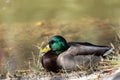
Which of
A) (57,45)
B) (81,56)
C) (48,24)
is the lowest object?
(81,56)

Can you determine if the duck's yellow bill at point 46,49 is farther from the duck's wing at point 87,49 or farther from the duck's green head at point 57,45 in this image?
the duck's wing at point 87,49

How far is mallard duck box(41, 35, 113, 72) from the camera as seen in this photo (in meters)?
4.61

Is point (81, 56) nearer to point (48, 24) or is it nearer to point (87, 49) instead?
point (87, 49)

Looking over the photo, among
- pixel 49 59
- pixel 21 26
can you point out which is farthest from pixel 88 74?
pixel 21 26

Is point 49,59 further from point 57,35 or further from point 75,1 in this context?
point 75,1

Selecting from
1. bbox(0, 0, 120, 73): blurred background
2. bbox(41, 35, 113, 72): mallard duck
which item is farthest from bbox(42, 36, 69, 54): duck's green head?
bbox(0, 0, 120, 73): blurred background

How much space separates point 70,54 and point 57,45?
0.55ft

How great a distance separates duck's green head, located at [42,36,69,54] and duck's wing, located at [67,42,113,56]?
0.20 feet

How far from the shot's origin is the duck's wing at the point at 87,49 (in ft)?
15.2

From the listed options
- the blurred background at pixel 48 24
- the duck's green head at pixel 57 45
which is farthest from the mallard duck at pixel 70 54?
the blurred background at pixel 48 24

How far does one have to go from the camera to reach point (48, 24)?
4988mm

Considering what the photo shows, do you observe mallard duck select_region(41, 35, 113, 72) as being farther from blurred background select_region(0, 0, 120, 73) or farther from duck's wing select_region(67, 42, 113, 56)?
blurred background select_region(0, 0, 120, 73)

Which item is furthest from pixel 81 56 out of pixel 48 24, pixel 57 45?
pixel 48 24

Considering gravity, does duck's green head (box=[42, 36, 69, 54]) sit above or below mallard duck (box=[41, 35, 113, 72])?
above
